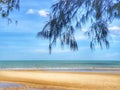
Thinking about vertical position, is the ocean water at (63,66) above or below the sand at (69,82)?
below

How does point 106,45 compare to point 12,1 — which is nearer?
point 106,45

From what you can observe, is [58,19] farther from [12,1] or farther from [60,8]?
[12,1]

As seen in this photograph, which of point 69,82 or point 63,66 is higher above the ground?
point 69,82

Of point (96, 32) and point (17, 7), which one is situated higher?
point (17, 7)

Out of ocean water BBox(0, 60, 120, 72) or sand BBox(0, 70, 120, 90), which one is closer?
sand BBox(0, 70, 120, 90)

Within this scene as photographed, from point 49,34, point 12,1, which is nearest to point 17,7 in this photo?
point 12,1

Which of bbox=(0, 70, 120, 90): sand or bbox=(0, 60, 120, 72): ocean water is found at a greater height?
bbox=(0, 70, 120, 90): sand

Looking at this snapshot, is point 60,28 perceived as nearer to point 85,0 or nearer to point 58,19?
point 58,19

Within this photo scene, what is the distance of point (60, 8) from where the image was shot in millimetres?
8633

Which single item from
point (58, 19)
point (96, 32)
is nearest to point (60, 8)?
point (58, 19)

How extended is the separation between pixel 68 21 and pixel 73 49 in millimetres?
643

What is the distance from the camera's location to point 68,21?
866 cm

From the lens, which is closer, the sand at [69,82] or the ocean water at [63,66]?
the sand at [69,82]

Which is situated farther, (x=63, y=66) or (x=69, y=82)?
(x=63, y=66)
